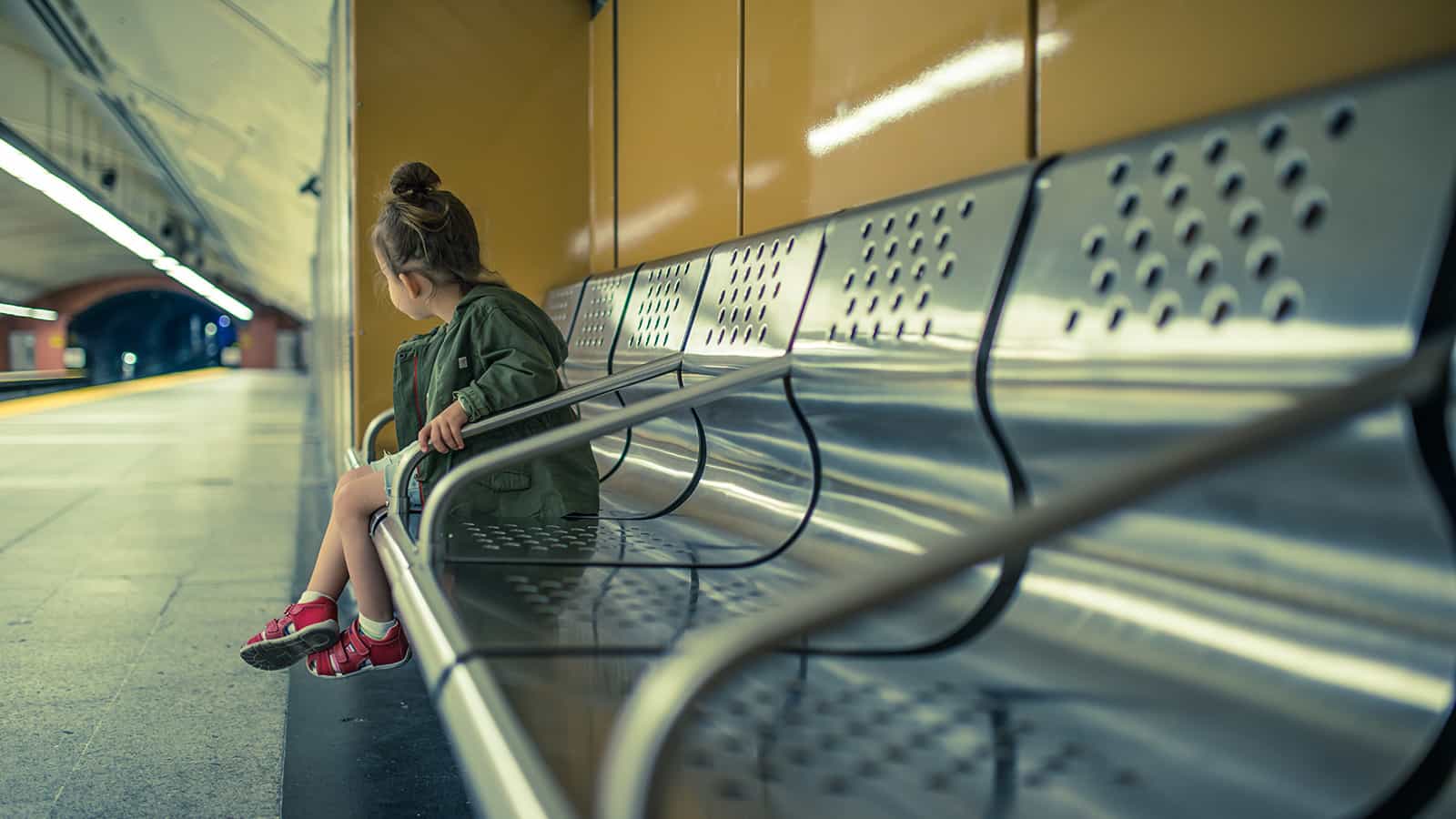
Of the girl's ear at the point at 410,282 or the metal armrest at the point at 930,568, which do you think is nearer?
the metal armrest at the point at 930,568

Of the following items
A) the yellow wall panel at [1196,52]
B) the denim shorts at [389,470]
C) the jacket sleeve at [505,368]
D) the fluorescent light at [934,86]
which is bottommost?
the denim shorts at [389,470]

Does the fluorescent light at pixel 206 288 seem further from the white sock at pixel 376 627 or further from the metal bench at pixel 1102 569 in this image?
the metal bench at pixel 1102 569

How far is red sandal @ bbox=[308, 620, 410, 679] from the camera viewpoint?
2.12 metres

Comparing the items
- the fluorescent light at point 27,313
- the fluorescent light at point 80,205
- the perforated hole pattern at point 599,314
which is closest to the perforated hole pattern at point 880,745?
the perforated hole pattern at point 599,314

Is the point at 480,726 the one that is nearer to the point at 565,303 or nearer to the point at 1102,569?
the point at 1102,569

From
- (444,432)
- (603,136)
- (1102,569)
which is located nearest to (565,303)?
(603,136)

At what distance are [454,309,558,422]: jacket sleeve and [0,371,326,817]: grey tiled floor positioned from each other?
81cm

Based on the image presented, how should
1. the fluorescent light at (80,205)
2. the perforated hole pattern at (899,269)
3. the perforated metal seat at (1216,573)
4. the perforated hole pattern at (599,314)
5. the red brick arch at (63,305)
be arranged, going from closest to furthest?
the perforated metal seat at (1216,573) → the perforated hole pattern at (899,269) → the perforated hole pattern at (599,314) → the fluorescent light at (80,205) → the red brick arch at (63,305)

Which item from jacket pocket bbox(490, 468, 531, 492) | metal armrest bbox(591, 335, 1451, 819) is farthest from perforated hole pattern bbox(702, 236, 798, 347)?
metal armrest bbox(591, 335, 1451, 819)

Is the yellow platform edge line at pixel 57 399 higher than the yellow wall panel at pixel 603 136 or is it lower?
lower

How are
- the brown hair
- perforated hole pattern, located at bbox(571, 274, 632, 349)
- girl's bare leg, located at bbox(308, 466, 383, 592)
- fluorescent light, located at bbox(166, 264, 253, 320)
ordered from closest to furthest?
girl's bare leg, located at bbox(308, 466, 383, 592), the brown hair, perforated hole pattern, located at bbox(571, 274, 632, 349), fluorescent light, located at bbox(166, 264, 253, 320)

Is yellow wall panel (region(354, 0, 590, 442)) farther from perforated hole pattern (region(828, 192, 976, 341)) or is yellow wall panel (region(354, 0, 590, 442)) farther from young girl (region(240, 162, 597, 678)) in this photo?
perforated hole pattern (region(828, 192, 976, 341))

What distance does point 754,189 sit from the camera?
3.08m

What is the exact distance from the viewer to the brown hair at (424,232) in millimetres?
2398
